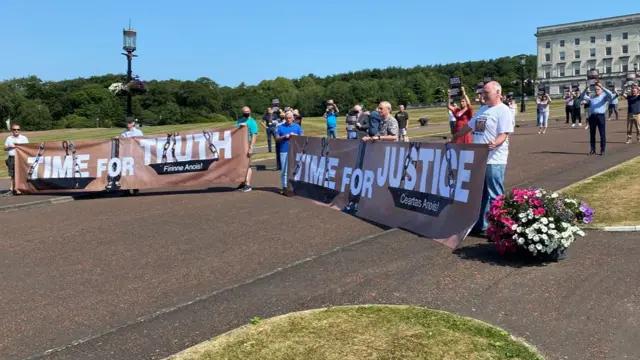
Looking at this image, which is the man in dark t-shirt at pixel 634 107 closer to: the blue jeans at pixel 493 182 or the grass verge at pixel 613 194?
the grass verge at pixel 613 194

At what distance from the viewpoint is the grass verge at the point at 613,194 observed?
798cm

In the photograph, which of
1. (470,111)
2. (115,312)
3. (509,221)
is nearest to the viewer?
(115,312)

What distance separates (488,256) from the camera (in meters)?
6.68

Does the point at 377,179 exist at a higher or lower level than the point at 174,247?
higher

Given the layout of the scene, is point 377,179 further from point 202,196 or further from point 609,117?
point 609,117

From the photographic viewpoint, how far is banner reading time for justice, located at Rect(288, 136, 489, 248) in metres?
7.43

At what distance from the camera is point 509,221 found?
6.28 meters

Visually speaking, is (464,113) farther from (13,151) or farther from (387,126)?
(13,151)

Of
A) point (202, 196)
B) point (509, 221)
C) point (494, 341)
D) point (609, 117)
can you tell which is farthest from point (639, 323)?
point (609, 117)

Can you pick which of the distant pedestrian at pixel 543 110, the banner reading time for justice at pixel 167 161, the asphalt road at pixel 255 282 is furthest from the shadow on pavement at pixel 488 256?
the distant pedestrian at pixel 543 110

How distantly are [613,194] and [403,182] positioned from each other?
12.7 feet

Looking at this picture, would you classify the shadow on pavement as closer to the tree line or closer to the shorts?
the shorts

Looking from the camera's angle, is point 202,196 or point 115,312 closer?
point 115,312

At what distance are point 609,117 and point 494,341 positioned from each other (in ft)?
103
